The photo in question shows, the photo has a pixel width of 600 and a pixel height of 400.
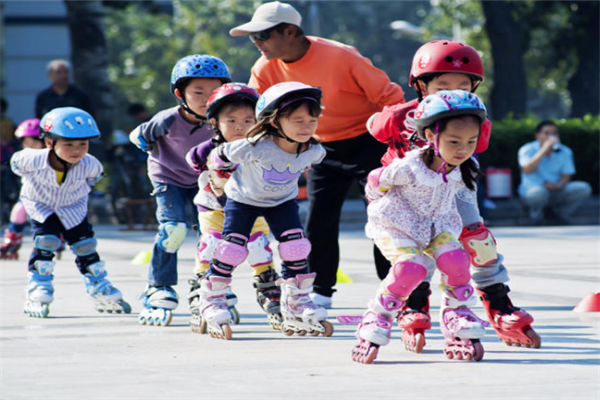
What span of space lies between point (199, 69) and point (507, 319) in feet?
7.21

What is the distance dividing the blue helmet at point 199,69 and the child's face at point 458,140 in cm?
180

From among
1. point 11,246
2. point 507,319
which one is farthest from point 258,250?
point 11,246

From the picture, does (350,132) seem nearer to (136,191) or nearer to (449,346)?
(449,346)

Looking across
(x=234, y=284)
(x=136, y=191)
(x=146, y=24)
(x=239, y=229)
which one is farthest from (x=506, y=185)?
(x=146, y=24)

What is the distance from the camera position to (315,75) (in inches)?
262

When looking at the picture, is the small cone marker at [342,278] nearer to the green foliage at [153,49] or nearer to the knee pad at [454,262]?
the knee pad at [454,262]

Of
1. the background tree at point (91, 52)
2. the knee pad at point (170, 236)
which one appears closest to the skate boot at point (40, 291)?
the knee pad at point (170, 236)

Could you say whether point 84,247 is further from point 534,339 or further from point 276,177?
point 534,339

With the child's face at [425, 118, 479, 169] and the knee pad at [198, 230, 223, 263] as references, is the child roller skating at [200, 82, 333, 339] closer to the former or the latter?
the knee pad at [198, 230, 223, 263]

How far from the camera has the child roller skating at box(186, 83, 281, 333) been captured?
19.0 ft

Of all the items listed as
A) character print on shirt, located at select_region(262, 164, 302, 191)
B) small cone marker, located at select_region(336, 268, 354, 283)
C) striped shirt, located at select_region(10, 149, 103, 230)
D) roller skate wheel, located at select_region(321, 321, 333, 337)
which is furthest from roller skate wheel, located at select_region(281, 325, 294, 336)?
small cone marker, located at select_region(336, 268, 354, 283)

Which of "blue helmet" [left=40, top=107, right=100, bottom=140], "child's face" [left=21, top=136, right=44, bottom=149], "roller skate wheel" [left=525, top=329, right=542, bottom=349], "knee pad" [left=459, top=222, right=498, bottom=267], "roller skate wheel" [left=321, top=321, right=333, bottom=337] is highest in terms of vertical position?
"blue helmet" [left=40, top=107, right=100, bottom=140]

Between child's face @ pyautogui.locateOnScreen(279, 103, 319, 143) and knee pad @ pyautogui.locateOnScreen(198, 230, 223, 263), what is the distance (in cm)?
92

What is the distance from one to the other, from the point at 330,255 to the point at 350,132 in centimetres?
75
